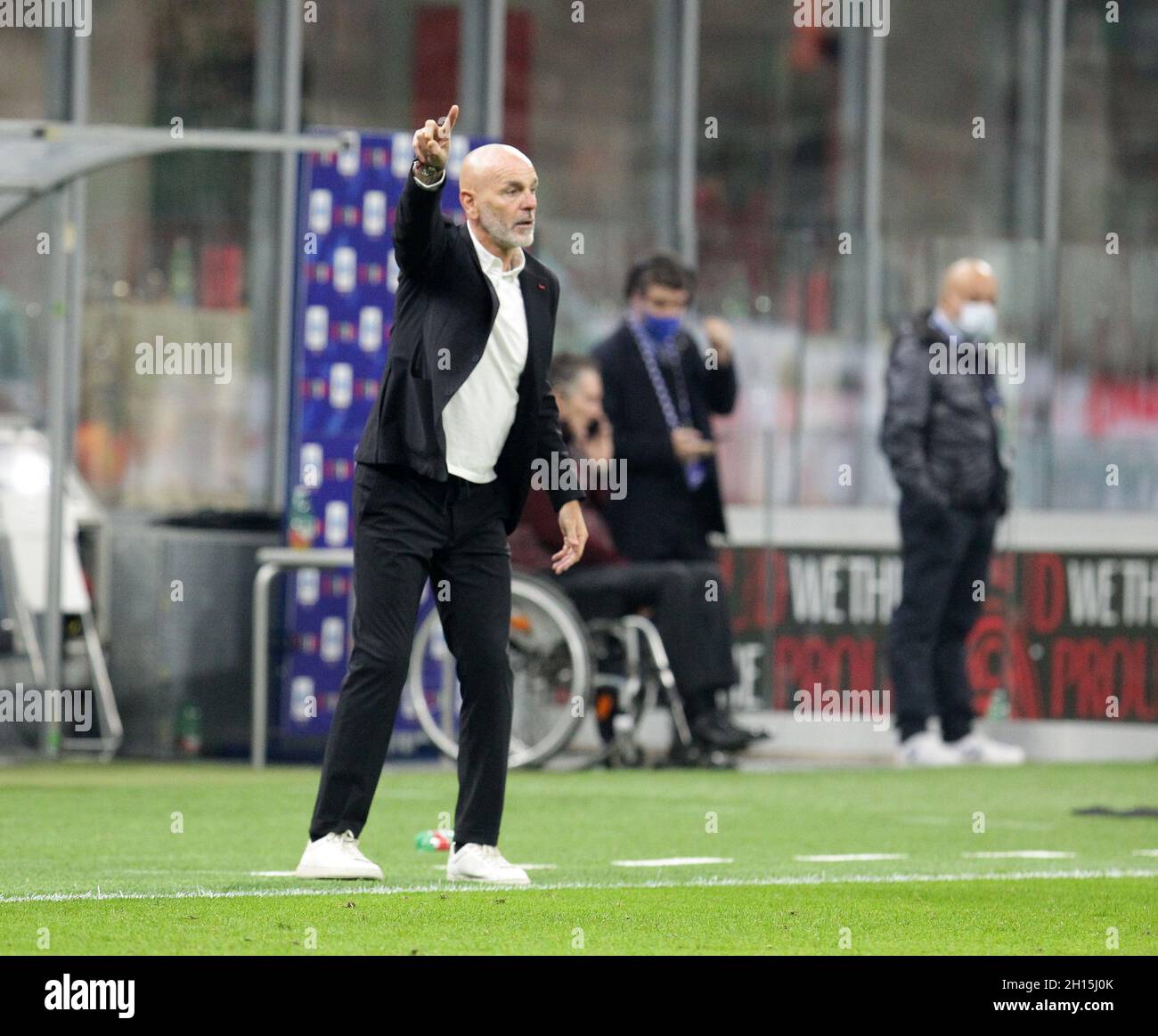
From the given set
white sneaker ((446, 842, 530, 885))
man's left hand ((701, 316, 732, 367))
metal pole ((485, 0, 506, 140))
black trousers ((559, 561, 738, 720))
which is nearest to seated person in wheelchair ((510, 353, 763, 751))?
black trousers ((559, 561, 738, 720))

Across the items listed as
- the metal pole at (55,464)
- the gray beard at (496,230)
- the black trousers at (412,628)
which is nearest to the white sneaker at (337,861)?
the black trousers at (412,628)

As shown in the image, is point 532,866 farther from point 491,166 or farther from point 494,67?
point 494,67

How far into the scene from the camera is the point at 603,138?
58.6 ft

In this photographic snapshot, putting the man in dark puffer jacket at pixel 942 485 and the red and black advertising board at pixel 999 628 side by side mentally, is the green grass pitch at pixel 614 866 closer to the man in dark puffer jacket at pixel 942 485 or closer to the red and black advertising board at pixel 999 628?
the man in dark puffer jacket at pixel 942 485

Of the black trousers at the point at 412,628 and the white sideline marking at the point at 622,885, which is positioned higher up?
the black trousers at the point at 412,628

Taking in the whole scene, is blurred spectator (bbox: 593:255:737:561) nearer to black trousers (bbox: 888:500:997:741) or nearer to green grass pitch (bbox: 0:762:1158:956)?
black trousers (bbox: 888:500:997:741)

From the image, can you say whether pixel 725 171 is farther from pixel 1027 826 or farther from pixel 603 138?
pixel 1027 826

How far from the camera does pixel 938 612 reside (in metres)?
13.3

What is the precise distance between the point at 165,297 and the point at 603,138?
3.27 meters

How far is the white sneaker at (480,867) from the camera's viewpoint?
297 inches

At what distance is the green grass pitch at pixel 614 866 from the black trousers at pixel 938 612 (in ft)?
1.48
